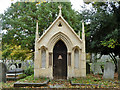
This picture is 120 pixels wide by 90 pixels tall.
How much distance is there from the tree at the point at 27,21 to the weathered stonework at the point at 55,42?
4.49 meters

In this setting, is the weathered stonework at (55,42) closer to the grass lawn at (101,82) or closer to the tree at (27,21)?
the grass lawn at (101,82)

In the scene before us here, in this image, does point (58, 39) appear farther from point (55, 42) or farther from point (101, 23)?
point (101, 23)

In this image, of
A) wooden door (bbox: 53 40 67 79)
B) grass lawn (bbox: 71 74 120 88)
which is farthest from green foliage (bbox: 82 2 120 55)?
grass lawn (bbox: 71 74 120 88)

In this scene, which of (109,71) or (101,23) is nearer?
(109,71)

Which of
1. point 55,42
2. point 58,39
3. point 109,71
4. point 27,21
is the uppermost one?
point 27,21

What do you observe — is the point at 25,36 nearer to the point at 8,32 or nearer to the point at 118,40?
the point at 8,32

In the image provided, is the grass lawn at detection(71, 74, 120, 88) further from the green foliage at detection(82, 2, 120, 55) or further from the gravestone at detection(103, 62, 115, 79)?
the green foliage at detection(82, 2, 120, 55)

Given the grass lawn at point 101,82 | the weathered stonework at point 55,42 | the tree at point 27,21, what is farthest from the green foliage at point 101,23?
the grass lawn at point 101,82

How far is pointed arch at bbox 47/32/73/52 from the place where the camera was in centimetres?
1147

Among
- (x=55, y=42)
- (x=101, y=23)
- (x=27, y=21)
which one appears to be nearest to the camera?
(x=55, y=42)

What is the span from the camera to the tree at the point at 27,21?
1588 centimetres

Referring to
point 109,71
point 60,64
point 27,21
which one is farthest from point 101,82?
point 27,21

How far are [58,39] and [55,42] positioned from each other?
350 millimetres

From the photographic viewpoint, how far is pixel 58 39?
38.1 ft
